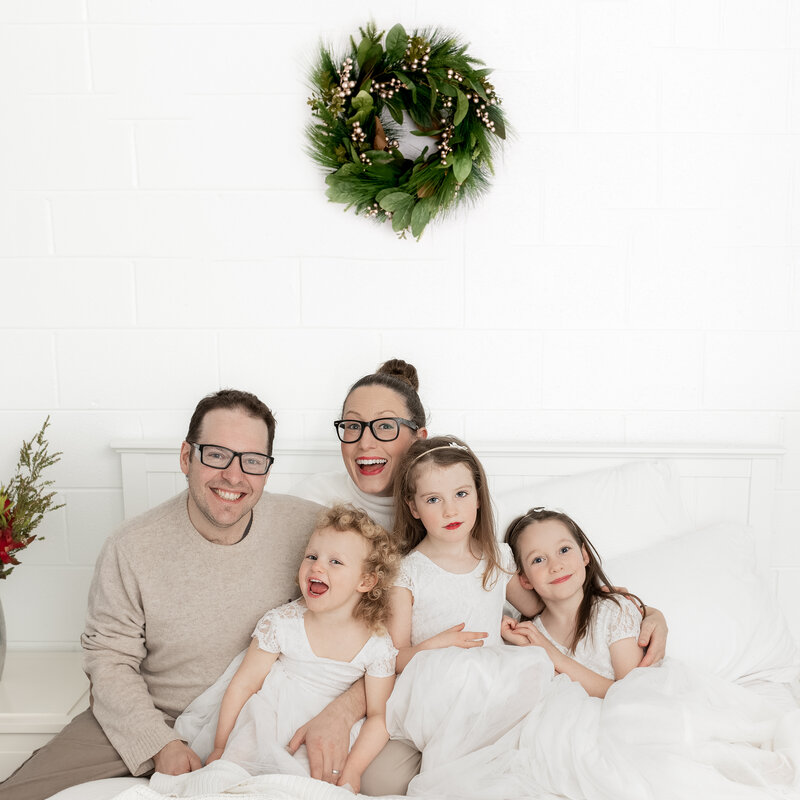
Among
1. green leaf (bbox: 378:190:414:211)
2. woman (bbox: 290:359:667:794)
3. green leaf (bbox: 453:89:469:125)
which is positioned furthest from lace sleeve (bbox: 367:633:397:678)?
green leaf (bbox: 453:89:469:125)

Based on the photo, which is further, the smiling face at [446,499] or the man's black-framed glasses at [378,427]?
the man's black-framed glasses at [378,427]

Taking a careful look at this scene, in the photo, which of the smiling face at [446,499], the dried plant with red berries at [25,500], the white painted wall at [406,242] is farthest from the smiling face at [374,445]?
the dried plant with red berries at [25,500]

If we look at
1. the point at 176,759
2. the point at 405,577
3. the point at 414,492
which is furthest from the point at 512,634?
the point at 176,759

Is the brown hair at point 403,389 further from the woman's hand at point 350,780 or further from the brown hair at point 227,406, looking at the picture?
the woman's hand at point 350,780

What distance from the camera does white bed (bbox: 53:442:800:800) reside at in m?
1.87

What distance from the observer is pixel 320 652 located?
1.69m

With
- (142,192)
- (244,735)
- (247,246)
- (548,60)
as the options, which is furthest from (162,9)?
(244,735)

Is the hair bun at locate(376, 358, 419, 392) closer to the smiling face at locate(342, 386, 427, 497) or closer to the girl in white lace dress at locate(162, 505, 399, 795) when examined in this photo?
the smiling face at locate(342, 386, 427, 497)

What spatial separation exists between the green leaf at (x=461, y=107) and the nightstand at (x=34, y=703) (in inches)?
71.9

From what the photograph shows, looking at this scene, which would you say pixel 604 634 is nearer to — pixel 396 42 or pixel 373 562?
pixel 373 562

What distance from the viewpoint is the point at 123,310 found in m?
2.33

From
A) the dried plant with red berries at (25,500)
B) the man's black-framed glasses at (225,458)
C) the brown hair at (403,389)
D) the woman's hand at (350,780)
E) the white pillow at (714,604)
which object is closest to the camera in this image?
the woman's hand at (350,780)

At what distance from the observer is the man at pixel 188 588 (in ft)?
5.52

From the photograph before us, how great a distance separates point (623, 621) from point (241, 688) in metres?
0.84
